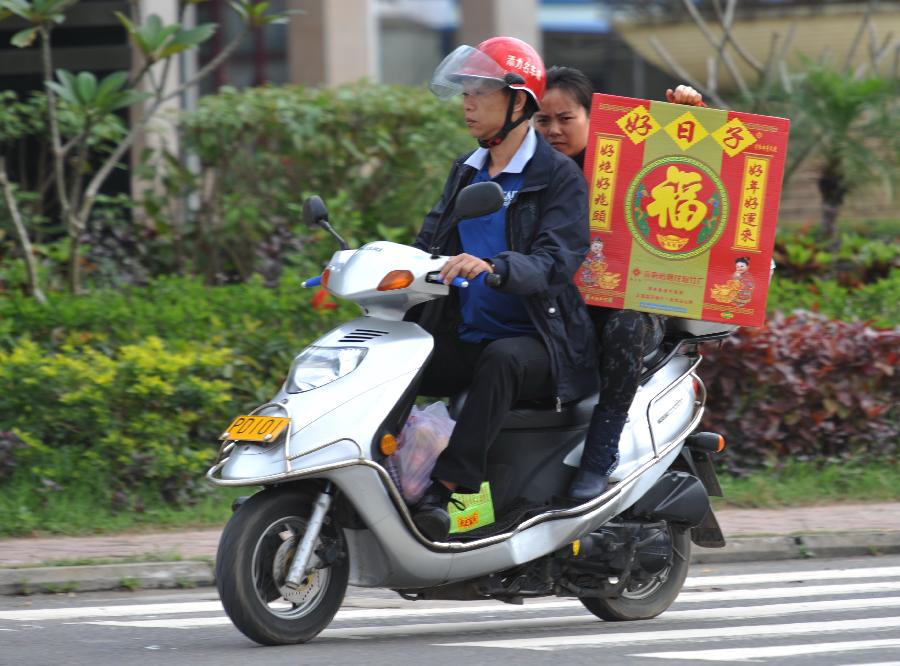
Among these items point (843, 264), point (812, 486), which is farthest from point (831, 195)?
point (812, 486)

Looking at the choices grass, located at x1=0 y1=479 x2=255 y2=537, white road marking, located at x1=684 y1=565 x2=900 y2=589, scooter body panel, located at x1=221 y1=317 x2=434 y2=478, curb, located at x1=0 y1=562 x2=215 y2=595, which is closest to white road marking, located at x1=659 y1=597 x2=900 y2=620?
white road marking, located at x1=684 y1=565 x2=900 y2=589

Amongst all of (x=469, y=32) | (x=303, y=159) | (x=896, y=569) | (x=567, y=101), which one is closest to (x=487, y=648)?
(x=567, y=101)

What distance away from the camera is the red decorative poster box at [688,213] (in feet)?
18.5

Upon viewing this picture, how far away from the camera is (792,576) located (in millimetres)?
7043

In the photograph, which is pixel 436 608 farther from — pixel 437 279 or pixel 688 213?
pixel 688 213

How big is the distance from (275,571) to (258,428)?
45cm

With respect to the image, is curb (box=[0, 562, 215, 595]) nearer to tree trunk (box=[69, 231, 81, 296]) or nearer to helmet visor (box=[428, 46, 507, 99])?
helmet visor (box=[428, 46, 507, 99])

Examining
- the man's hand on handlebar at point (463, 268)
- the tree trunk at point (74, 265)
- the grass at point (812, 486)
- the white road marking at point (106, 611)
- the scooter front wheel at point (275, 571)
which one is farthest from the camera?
the tree trunk at point (74, 265)

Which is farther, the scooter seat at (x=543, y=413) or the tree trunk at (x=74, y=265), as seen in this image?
the tree trunk at (x=74, y=265)

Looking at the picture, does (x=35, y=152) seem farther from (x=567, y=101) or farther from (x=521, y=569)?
(x=521, y=569)

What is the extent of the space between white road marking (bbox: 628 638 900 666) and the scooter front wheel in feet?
3.35

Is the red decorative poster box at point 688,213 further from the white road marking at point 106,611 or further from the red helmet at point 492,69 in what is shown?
the white road marking at point 106,611

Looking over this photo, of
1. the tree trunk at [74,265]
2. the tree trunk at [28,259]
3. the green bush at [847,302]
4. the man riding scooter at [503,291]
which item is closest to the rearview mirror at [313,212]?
the man riding scooter at [503,291]

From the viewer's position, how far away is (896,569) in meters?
7.14
